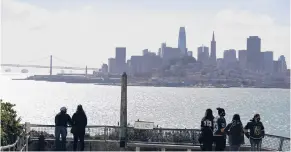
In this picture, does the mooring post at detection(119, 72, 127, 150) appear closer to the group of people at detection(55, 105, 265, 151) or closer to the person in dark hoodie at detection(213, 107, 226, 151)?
the group of people at detection(55, 105, 265, 151)

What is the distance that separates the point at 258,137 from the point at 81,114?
5.53 m

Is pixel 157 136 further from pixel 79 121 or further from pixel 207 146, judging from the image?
pixel 207 146

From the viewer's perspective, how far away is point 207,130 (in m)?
14.8

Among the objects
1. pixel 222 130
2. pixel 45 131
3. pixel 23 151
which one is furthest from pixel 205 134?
pixel 45 131

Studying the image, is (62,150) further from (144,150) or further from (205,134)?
(205,134)

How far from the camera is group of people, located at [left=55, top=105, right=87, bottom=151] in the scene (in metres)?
16.3

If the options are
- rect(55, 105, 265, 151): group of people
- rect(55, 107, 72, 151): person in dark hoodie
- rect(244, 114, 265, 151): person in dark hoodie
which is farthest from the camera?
rect(55, 107, 72, 151): person in dark hoodie

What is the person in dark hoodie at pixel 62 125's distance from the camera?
16797mm

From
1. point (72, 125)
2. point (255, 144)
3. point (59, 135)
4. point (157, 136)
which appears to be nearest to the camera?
point (255, 144)

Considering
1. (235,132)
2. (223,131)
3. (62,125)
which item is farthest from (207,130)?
(62,125)

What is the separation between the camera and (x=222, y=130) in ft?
49.1

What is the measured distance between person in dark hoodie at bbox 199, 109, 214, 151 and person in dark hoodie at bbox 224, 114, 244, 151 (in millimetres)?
685

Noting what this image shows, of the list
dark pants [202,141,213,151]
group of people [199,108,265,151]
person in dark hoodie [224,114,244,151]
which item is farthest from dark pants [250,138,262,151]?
dark pants [202,141,213,151]

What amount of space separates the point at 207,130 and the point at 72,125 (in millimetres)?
4424
